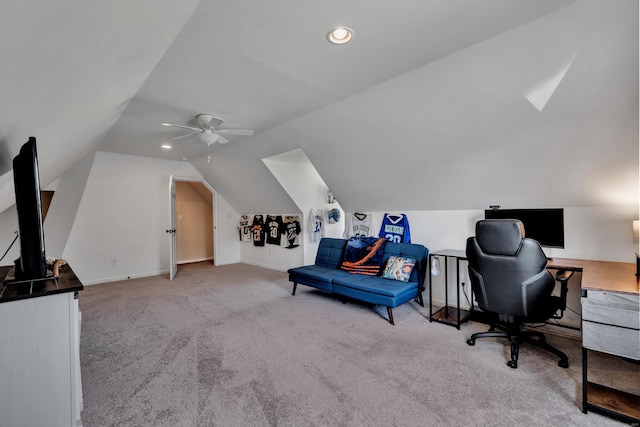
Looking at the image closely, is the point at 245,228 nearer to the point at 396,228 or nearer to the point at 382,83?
the point at 396,228

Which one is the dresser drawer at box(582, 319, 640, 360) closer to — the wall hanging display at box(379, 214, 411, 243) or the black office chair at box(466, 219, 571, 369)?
the black office chair at box(466, 219, 571, 369)

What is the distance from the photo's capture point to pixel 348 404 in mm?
1876

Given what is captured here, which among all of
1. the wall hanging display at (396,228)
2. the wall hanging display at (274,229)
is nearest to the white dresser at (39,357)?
Result: the wall hanging display at (396,228)

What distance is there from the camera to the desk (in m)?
1.61

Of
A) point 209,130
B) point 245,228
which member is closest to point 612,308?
point 209,130

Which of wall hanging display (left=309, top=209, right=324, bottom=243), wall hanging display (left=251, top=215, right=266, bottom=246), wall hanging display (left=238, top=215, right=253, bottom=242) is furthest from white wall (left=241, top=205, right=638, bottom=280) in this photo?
wall hanging display (left=238, top=215, right=253, bottom=242)

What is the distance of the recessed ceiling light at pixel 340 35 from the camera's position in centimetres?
190

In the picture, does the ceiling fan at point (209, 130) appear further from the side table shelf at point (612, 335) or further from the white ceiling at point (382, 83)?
the side table shelf at point (612, 335)

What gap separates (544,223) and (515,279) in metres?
1.20

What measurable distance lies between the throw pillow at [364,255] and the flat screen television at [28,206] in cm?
320

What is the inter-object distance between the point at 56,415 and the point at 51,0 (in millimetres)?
1998

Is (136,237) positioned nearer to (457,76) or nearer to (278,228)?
(278,228)

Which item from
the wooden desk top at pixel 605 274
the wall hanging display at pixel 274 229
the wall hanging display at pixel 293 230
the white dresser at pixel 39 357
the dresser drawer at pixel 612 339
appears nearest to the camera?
the white dresser at pixel 39 357

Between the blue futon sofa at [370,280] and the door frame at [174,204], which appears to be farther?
the door frame at [174,204]
